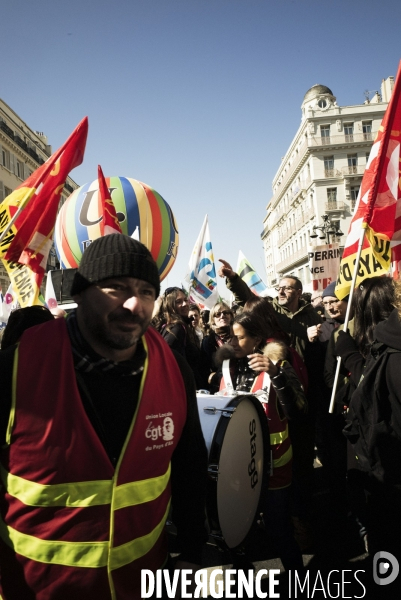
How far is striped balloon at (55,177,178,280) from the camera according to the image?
716 centimetres

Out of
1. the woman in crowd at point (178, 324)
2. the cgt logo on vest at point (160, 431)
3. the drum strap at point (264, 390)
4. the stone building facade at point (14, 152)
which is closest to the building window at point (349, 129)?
the stone building facade at point (14, 152)

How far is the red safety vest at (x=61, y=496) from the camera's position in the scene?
1.36 metres

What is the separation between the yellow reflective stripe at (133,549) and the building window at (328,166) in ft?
159

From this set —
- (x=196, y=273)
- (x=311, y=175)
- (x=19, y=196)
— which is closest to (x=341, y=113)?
(x=311, y=175)

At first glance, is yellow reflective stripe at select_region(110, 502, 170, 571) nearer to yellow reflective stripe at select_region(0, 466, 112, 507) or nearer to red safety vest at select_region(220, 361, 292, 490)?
yellow reflective stripe at select_region(0, 466, 112, 507)

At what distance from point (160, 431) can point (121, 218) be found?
6.14 m

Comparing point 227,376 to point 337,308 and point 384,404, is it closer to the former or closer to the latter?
point 384,404

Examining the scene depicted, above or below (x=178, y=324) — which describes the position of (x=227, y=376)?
below

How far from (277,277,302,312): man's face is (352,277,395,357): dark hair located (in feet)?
5.37

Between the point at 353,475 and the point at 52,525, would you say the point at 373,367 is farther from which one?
the point at 52,525

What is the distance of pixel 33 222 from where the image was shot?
402cm

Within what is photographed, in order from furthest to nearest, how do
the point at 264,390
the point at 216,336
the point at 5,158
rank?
the point at 5,158, the point at 216,336, the point at 264,390

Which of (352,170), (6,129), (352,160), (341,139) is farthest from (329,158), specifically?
(6,129)

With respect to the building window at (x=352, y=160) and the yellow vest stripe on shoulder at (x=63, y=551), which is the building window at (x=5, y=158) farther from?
the yellow vest stripe on shoulder at (x=63, y=551)
